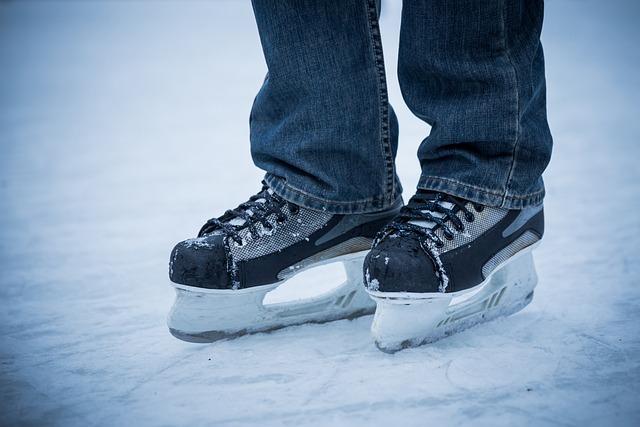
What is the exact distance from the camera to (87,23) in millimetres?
7246

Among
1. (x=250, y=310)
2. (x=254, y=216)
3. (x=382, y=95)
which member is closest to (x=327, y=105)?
(x=382, y=95)

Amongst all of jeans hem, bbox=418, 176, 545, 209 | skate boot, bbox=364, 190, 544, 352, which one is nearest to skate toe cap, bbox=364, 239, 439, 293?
skate boot, bbox=364, 190, 544, 352

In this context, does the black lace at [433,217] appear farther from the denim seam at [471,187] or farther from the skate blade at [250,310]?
the skate blade at [250,310]

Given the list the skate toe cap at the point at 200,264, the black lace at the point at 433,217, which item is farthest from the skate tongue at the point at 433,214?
the skate toe cap at the point at 200,264

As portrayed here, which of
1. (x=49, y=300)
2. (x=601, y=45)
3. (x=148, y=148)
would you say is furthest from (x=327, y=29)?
(x=601, y=45)

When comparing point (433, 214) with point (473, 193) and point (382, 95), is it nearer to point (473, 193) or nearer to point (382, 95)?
point (473, 193)

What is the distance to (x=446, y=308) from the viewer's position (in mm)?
837

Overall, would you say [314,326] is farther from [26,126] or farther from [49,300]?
[26,126]

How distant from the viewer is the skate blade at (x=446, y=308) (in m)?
0.80

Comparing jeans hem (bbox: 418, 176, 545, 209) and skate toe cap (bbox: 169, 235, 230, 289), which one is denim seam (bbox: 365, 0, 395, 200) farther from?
skate toe cap (bbox: 169, 235, 230, 289)

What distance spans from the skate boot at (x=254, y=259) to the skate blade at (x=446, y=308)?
148 mm

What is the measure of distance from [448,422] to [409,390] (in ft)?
0.25

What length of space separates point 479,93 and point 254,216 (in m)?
0.35

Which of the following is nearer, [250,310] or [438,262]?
[438,262]
